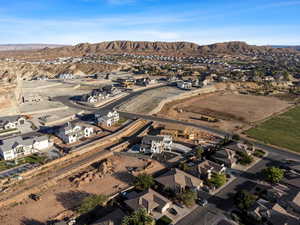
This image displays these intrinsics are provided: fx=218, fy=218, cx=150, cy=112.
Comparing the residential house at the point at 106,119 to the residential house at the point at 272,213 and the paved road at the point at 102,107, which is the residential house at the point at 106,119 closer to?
the paved road at the point at 102,107

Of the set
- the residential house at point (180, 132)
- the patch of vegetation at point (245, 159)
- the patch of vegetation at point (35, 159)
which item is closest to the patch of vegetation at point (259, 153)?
the patch of vegetation at point (245, 159)

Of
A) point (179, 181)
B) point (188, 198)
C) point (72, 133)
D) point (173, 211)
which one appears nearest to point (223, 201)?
point (188, 198)

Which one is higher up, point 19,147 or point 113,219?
point 19,147

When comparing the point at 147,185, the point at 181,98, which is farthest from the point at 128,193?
the point at 181,98

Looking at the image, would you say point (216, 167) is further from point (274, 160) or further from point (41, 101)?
point (41, 101)

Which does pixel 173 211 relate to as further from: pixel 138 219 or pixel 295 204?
pixel 295 204
